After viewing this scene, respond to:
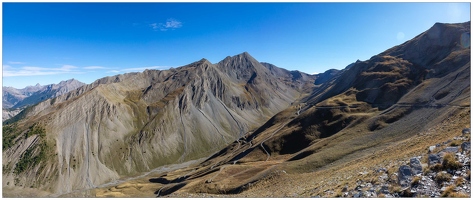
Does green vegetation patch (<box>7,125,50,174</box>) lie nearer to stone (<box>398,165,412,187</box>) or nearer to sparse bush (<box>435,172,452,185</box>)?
stone (<box>398,165,412,187</box>)

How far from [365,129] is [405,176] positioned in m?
66.2

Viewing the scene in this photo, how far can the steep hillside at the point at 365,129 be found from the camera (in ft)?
147

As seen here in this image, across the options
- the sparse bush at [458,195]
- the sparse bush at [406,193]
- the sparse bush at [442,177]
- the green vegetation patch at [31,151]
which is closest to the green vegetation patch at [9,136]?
the green vegetation patch at [31,151]

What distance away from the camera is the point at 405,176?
65.1 feet

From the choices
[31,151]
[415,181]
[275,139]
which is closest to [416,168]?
[415,181]

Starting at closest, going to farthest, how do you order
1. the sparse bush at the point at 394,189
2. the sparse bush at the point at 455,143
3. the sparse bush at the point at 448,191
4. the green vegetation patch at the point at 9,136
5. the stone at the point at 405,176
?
the sparse bush at the point at 448,191 → the sparse bush at the point at 394,189 → the stone at the point at 405,176 → the sparse bush at the point at 455,143 → the green vegetation patch at the point at 9,136

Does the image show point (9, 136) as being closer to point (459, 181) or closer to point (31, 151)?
point (31, 151)

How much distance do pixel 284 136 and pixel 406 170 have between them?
90615 millimetres

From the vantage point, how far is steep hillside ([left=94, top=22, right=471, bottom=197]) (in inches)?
1759

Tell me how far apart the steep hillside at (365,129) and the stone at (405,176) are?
10074 millimetres

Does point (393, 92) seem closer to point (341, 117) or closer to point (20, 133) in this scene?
point (341, 117)

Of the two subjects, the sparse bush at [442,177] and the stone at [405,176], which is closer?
the sparse bush at [442,177]

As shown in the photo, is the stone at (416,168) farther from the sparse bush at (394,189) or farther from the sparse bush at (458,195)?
the sparse bush at (458,195)

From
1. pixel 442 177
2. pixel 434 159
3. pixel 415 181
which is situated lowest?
pixel 415 181
